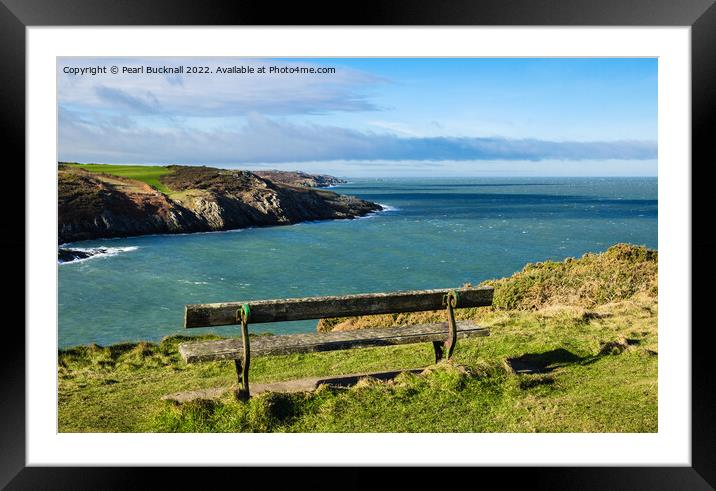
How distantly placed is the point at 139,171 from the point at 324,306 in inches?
1126

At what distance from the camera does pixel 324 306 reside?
5.51 m

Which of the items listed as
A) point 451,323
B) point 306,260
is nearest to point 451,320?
point 451,323

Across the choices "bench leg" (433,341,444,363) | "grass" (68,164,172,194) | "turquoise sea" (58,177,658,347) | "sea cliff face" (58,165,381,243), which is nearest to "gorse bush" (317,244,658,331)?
"turquoise sea" (58,177,658,347)

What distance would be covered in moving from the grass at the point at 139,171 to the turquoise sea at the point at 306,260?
498cm

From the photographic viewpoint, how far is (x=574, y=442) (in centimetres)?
498

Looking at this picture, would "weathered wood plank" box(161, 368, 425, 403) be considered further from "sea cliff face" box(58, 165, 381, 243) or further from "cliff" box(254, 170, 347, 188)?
"cliff" box(254, 170, 347, 188)

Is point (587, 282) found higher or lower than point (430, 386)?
higher

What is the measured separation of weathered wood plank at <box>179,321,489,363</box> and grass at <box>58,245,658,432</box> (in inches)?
12.9

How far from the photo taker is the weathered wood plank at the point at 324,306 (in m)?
5.20

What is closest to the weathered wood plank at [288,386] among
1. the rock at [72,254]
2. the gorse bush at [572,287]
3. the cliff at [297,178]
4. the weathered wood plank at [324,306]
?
the weathered wood plank at [324,306]

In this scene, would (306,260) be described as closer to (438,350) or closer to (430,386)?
(438,350)

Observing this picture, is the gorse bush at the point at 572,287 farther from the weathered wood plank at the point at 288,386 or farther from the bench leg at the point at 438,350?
the weathered wood plank at the point at 288,386
